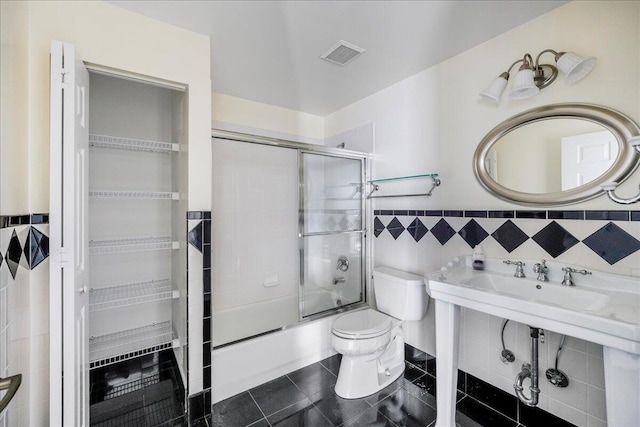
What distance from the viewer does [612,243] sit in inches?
52.2

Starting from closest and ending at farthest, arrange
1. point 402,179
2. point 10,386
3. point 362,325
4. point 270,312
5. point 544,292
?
1. point 10,386
2. point 544,292
3. point 362,325
4. point 402,179
5. point 270,312

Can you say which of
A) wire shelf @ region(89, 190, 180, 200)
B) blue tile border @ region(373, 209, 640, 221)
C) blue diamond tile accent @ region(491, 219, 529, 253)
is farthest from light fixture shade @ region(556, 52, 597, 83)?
wire shelf @ region(89, 190, 180, 200)

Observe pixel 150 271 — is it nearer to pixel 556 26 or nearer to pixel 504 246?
pixel 504 246

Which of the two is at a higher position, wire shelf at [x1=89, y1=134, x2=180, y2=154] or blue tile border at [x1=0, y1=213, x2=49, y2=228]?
wire shelf at [x1=89, y1=134, x2=180, y2=154]

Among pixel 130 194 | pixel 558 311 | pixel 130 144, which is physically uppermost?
pixel 130 144

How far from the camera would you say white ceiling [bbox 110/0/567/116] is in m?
1.50

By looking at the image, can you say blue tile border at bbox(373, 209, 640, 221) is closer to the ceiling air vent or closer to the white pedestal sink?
the white pedestal sink

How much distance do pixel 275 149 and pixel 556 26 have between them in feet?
6.90

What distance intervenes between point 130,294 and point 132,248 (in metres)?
0.36

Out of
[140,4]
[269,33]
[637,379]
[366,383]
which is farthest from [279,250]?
[637,379]

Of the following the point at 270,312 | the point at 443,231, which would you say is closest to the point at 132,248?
the point at 270,312

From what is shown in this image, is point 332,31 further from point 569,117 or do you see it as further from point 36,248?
point 36,248

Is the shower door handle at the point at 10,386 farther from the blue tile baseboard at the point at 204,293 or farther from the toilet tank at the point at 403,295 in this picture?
the toilet tank at the point at 403,295

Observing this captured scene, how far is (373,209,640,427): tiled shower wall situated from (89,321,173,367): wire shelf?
1.88 meters
